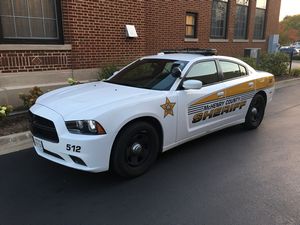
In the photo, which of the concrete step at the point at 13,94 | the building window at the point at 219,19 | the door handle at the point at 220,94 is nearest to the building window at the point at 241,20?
the building window at the point at 219,19

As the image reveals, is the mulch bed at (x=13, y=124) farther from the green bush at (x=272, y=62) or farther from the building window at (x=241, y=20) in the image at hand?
the building window at (x=241, y=20)

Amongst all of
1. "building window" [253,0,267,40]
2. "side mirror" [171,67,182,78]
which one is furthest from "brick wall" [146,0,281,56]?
"side mirror" [171,67,182,78]

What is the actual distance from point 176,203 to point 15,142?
3144 mm

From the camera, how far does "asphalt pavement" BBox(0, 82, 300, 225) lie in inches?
115

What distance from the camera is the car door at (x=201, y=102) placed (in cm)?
415

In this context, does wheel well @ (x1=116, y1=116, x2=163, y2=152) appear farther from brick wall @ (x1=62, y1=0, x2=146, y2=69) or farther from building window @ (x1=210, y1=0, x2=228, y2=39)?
building window @ (x1=210, y1=0, x2=228, y2=39)

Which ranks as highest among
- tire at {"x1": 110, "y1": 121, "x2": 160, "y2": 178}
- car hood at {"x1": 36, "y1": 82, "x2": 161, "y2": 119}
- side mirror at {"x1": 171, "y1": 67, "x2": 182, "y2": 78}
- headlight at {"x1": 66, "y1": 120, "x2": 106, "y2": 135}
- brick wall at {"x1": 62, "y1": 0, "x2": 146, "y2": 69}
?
brick wall at {"x1": 62, "y1": 0, "x2": 146, "y2": 69}

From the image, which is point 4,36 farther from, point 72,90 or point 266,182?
point 266,182

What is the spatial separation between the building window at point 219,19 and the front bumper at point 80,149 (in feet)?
36.8

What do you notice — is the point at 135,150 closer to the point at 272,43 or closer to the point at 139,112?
the point at 139,112

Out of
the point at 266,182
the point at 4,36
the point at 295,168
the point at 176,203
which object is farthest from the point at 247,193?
the point at 4,36

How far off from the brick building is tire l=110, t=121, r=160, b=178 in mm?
4221

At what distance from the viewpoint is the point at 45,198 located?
3.27m

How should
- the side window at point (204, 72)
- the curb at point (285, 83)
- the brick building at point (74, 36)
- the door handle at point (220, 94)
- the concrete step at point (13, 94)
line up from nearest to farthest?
the side window at point (204, 72), the door handle at point (220, 94), the concrete step at point (13, 94), the brick building at point (74, 36), the curb at point (285, 83)
